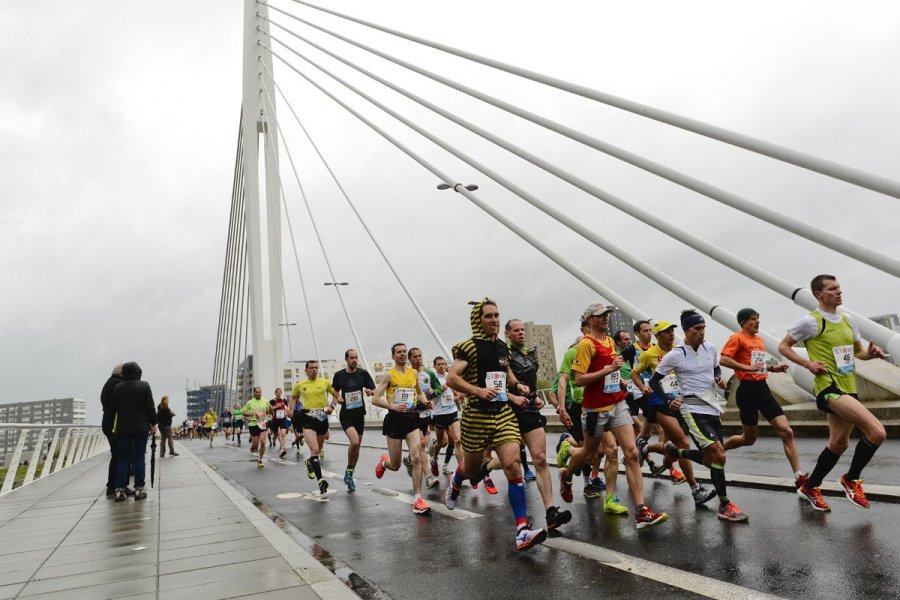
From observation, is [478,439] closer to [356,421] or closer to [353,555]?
[353,555]

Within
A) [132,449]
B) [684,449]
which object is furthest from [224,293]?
[684,449]

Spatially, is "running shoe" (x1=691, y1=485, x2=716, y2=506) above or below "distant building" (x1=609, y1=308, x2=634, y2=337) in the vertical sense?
below

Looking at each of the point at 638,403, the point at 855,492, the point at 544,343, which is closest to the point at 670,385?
the point at 638,403

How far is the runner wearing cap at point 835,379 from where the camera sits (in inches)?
202

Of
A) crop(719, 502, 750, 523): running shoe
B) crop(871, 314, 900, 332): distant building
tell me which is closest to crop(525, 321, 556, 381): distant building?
crop(871, 314, 900, 332): distant building

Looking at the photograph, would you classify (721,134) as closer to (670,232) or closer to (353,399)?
(670,232)

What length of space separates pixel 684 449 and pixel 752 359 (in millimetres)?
1049

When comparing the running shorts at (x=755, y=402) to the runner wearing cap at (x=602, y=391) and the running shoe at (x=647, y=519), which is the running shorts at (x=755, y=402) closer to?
the runner wearing cap at (x=602, y=391)

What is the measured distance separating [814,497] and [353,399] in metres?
5.53

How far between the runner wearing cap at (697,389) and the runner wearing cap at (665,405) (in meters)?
0.14

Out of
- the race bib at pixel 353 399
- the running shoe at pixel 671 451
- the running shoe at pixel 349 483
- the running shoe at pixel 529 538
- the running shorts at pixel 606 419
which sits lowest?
the running shoe at pixel 529 538

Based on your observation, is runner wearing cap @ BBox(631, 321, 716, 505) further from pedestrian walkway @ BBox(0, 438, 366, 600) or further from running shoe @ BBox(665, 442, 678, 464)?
pedestrian walkway @ BBox(0, 438, 366, 600)

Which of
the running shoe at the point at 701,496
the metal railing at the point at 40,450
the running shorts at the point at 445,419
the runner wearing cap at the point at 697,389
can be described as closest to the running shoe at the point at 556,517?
the runner wearing cap at the point at 697,389

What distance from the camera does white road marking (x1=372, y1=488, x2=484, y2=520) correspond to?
632 centimetres
